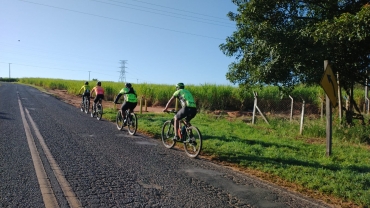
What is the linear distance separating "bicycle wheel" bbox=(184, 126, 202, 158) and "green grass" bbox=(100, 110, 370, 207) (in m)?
0.48

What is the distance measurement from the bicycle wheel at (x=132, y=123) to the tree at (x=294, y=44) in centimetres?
470

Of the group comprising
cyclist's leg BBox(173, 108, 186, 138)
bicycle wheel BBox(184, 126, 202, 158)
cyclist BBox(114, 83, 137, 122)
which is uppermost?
cyclist BBox(114, 83, 137, 122)

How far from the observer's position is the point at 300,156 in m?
9.00

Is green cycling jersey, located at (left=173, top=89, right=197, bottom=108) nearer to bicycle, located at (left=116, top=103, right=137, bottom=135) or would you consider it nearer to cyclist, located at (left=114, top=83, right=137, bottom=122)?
bicycle, located at (left=116, top=103, right=137, bottom=135)

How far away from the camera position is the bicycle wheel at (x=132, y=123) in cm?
1218

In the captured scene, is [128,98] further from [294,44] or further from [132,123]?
[294,44]

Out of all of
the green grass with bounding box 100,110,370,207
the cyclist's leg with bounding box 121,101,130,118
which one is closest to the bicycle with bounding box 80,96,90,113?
the green grass with bounding box 100,110,370,207

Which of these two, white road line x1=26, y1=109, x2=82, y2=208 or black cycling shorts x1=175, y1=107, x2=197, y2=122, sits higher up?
black cycling shorts x1=175, y1=107, x2=197, y2=122

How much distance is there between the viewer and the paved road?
5035 mm

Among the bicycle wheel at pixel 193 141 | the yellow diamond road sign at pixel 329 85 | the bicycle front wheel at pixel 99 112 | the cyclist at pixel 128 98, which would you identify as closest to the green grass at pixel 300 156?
the bicycle wheel at pixel 193 141

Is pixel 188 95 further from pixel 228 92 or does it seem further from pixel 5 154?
pixel 228 92

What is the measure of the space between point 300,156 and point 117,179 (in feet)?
16.7

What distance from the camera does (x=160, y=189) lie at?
5652mm

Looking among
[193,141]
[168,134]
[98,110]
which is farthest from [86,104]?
[193,141]
